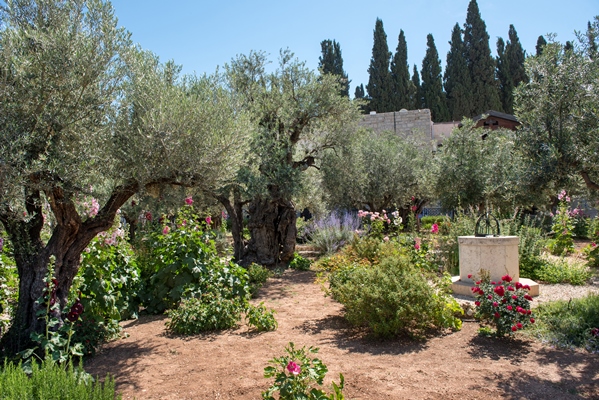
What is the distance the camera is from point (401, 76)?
38062mm

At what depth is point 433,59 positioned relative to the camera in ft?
131

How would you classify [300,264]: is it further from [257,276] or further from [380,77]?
[380,77]

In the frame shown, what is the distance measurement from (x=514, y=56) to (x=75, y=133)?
43.7 metres

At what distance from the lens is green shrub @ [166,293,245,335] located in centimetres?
531

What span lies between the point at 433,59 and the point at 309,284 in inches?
1426

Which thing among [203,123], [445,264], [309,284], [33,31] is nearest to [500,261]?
[445,264]

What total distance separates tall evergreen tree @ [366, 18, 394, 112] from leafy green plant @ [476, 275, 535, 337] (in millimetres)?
34143

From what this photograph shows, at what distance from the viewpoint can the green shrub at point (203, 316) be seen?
17.4ft

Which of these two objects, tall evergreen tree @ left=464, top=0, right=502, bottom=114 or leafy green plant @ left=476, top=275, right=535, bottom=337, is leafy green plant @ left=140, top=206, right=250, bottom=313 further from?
tall evergreen tree @ left=464, top=0, right=502, bottom=114

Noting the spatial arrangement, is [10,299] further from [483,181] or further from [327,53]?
[327,53]

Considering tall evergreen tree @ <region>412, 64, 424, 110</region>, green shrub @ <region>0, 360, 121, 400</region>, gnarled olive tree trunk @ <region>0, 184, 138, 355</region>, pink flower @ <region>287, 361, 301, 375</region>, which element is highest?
tall evergreen tree @ <region>412, 64, 424, 110</region>

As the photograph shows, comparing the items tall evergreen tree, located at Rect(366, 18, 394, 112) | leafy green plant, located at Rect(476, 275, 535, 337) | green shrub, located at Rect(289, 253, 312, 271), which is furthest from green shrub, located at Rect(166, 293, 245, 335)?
tall evergreen tree, located at Rect(366, 18, 394, 112)

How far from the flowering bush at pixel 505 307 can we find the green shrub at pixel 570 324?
26 centimetres

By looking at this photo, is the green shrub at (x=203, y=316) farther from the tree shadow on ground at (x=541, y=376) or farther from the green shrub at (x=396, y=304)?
the tree shadow on ground at (x=541, y=376)
